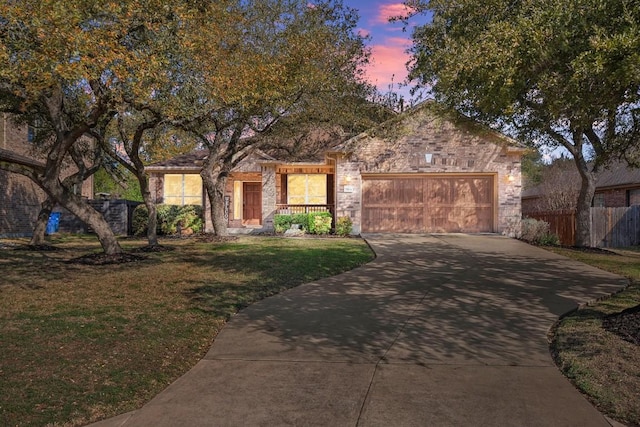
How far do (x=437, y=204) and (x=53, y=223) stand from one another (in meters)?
18.1

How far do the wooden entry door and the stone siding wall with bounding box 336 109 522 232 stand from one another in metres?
7.01

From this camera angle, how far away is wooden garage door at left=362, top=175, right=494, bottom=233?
1992cm

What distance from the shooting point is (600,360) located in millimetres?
4773

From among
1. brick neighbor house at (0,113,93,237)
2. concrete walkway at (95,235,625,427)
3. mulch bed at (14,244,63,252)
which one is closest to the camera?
concrete walkway at (95,235,625,427)

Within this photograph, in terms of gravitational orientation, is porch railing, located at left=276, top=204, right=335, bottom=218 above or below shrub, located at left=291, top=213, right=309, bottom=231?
above

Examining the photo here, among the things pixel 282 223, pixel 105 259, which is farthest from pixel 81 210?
pixel 282 223

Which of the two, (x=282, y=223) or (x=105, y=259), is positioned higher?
(x=282, y=223)

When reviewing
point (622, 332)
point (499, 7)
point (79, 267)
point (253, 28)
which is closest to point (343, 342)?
point (622, 332)

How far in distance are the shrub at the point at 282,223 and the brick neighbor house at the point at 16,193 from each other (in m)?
8.73

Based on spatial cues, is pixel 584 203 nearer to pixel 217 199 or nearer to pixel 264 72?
pixel 264 72

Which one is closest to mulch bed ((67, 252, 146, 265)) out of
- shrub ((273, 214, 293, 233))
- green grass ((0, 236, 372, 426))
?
green grass ((0, 236, 372, 426))

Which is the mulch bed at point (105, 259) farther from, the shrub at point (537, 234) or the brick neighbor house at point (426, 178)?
the shrub at point (537, 234)

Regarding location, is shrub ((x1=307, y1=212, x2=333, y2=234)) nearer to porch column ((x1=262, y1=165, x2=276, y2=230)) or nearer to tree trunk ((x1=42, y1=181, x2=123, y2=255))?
porch column ((x1=262, y1=165, x2=276, y2=230))

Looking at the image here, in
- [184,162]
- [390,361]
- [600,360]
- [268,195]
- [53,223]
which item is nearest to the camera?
[600,360]
